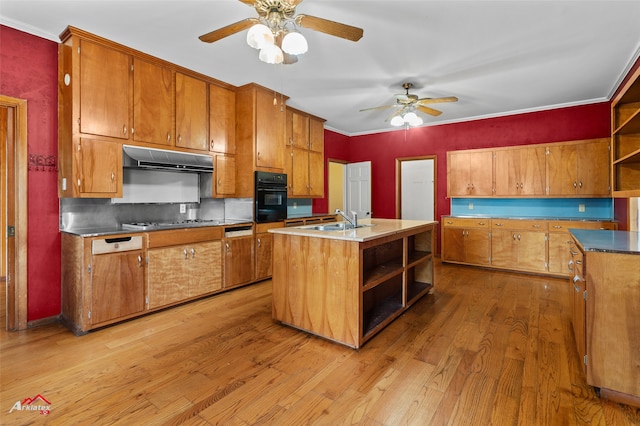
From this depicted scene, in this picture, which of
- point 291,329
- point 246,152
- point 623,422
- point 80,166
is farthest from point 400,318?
point 80,166

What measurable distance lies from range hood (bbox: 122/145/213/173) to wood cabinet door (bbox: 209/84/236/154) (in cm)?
27

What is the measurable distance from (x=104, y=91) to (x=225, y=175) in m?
1.62

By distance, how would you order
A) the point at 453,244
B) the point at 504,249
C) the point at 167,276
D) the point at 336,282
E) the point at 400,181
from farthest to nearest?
the point at 400,181, the point at 453,244, the point at 504,249, the point at 167,276, the point at 336,282

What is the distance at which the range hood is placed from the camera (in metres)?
3.30

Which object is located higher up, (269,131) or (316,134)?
(316,134)

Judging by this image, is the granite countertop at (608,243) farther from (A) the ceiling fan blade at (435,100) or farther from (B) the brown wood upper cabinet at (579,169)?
(B) the brown wood upper cabinet at (579,169)

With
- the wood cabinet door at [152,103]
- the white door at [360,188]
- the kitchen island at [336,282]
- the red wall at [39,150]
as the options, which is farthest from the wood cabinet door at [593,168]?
the red wall at [39,150]

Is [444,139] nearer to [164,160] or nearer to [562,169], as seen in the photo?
[562,169]

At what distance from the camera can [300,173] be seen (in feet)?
18.2

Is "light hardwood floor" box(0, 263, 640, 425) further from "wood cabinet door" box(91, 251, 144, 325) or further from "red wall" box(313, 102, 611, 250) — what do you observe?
"red wall" box(313, 102, 611, 250)

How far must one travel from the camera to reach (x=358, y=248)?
2461mm

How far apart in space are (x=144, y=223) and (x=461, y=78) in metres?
4.31

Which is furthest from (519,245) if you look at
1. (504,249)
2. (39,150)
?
(39,150)

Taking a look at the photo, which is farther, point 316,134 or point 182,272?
point 316,134
